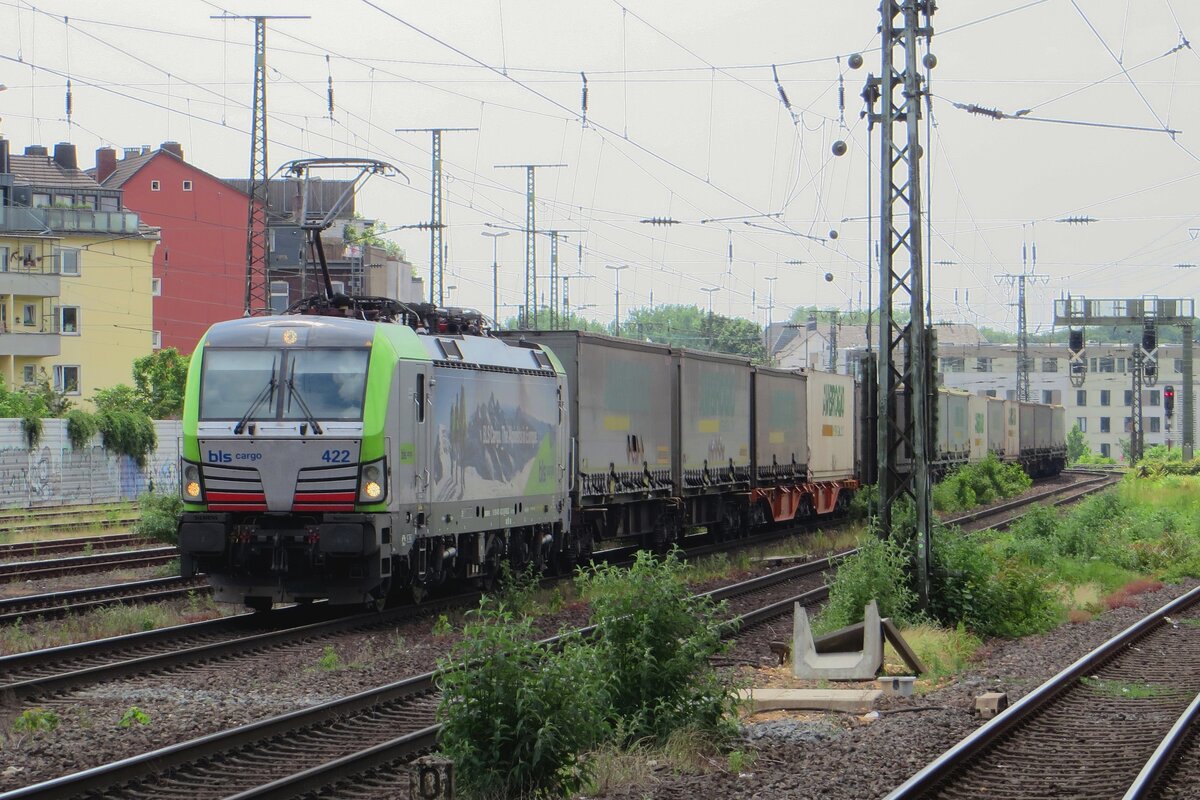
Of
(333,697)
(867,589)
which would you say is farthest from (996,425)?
(333,697)

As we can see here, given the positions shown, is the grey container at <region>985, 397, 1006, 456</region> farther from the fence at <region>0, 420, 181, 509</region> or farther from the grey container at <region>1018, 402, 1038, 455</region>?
the fence at <region>0, 420, 181, 509</region>

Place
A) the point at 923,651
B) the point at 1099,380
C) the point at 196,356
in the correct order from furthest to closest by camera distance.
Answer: the point at 1099,380 → the point at 196,356 → the point at 923,651

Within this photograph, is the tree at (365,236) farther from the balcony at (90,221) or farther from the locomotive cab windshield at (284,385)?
the locomotive cab windshield at (284,385)

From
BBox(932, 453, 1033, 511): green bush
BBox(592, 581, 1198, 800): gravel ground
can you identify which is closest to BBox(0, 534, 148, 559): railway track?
BBox(592, 581, 1198, 800): gravel ground

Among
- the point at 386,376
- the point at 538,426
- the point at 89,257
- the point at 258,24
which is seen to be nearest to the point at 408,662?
the point at 386,376

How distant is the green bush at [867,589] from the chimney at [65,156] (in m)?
65.9

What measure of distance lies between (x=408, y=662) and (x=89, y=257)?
5173 centimetres

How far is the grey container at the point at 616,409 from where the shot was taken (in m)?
21.4

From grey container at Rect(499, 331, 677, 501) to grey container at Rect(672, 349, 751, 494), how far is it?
1.95 feet

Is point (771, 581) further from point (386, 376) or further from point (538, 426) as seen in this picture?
point (386, 376)

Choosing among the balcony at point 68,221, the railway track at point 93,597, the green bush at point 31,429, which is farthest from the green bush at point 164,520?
the balcony at point 68,221

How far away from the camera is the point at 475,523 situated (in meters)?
17.6

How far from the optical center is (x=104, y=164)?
7644 cm

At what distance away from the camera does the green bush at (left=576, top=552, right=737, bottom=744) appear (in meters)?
10.4
